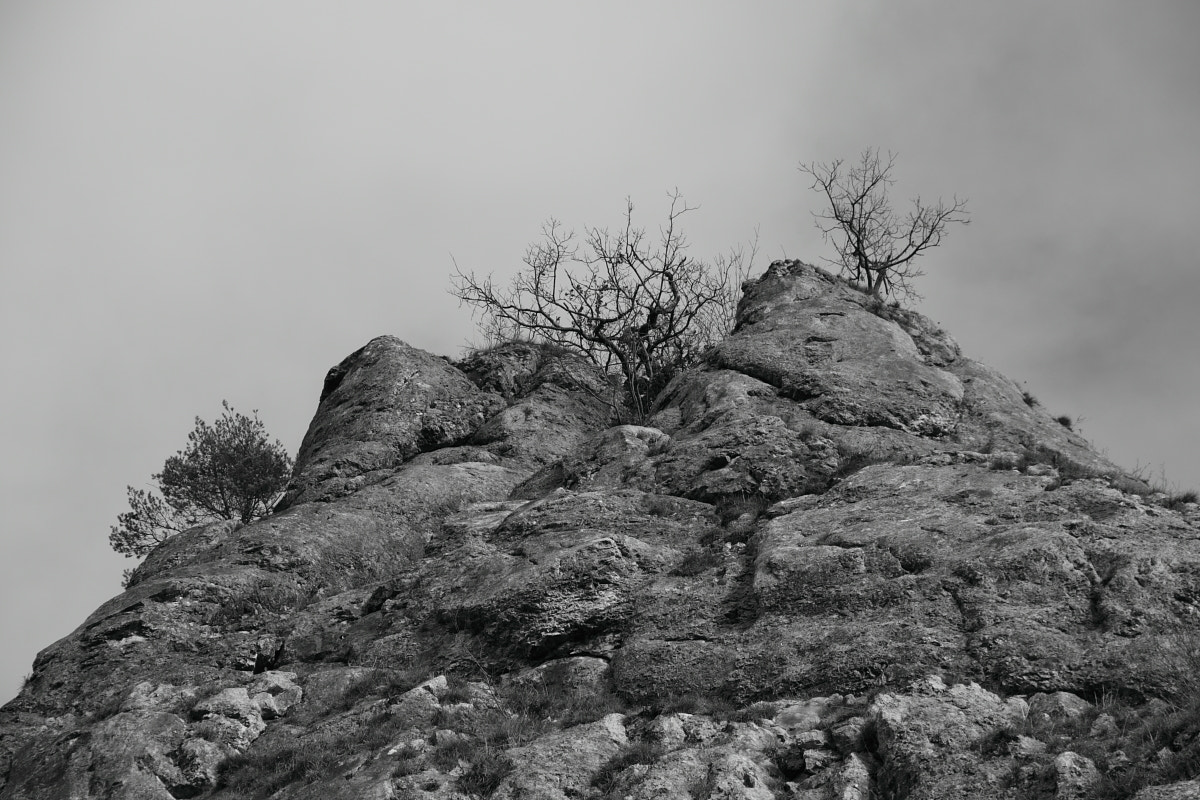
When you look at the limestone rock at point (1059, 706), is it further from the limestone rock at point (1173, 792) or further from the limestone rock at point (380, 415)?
the limestone rock at point (380, 415)

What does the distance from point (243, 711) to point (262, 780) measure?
5.42 feet

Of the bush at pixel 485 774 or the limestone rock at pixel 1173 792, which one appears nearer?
the limestone rock at pixel 1173 792

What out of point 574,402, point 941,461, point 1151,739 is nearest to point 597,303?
point 574,402

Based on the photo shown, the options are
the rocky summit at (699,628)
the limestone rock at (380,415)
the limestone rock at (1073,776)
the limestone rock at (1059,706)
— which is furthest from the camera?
the limestone rock at (380,415)

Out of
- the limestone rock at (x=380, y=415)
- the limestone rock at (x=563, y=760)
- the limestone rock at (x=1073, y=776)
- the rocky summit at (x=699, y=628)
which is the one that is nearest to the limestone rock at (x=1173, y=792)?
the rocky summit at (x=699, y=628)

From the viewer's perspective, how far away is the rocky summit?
10.4 meters

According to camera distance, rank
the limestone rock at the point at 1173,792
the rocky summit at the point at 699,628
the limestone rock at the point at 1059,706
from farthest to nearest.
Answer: the rocky summit at the point at 699,628
the limestone rock at the point at 1059,706
the limestone rock at the point at 1173,792

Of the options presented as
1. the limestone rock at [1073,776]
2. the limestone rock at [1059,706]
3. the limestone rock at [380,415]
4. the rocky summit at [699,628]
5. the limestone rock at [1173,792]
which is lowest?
the limestone rock at [1173,792]

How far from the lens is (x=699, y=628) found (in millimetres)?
13562

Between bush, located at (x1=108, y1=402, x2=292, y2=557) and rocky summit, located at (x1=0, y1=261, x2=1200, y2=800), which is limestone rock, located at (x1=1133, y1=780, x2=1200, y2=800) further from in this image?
bush, located at (x1=108, y1=402, x2=292, y2=557)

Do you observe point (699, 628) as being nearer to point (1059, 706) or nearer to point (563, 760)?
point (563, 760)

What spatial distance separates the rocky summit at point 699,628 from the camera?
10.4 m

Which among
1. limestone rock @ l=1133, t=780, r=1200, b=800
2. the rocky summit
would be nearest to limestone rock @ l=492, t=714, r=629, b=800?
the rocky summit

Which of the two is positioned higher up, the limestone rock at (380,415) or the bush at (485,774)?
the limestone rock at (380,415)
